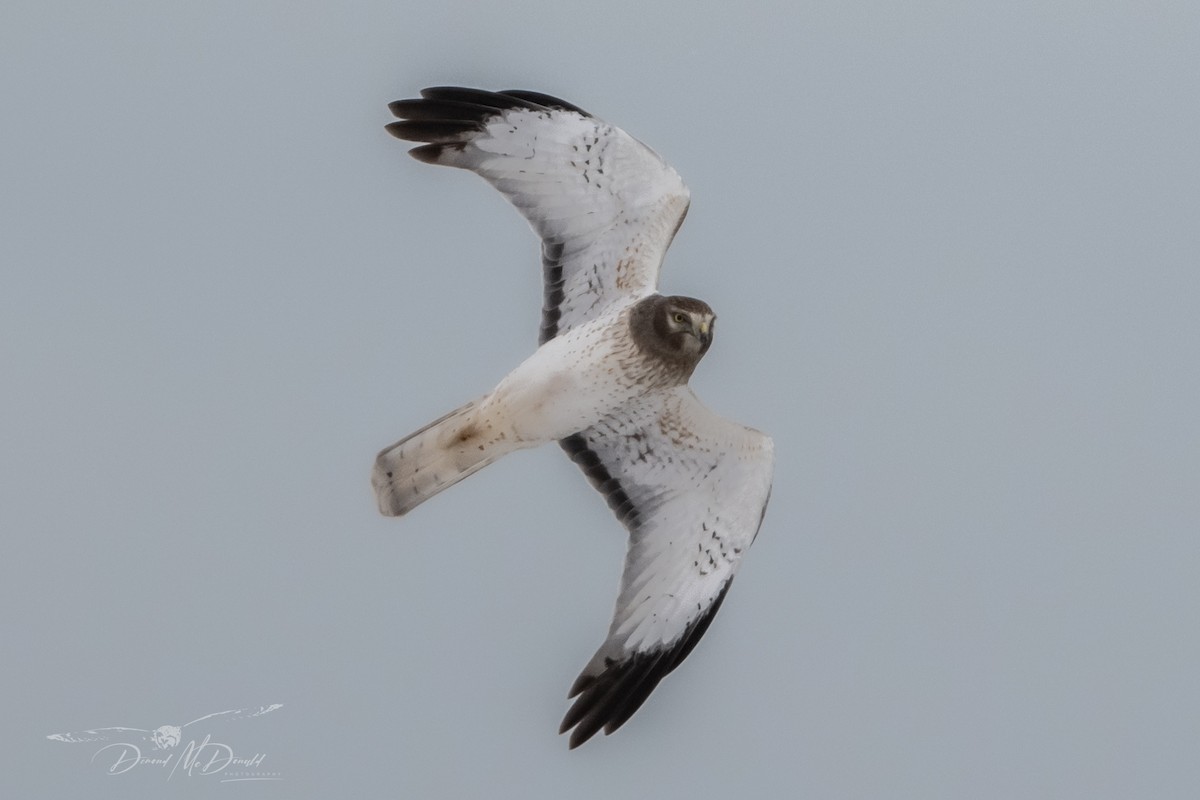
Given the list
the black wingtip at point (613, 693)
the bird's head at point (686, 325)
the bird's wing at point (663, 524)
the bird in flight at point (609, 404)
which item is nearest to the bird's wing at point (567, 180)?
the bird in flight at point (609, 404)

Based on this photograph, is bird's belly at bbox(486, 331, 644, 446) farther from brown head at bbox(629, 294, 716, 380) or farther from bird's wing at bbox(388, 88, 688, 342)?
bird's wing at bbox(388, 88, 688, 342)

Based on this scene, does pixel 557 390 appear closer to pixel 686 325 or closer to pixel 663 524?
pixel 686 325

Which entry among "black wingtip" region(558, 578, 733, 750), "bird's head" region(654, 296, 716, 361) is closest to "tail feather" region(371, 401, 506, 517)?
"bird's head" region(654, 296, 716, 361)

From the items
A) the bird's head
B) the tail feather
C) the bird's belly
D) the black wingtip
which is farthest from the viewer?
the black wingtip

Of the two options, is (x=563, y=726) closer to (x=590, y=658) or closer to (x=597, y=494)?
(x=590, y=658)

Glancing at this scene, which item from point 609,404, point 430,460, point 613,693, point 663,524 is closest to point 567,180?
point 609,404

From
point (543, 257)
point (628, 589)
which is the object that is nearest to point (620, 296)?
point (543, 257)
